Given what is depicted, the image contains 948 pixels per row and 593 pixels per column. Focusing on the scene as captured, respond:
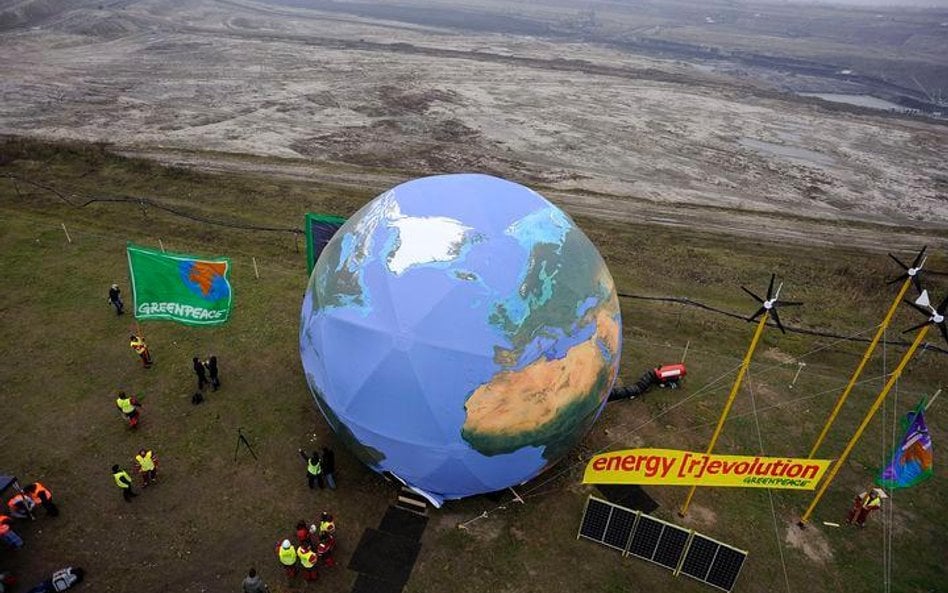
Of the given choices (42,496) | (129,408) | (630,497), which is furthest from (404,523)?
(42,496)

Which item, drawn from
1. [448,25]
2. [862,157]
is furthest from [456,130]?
[448,25]

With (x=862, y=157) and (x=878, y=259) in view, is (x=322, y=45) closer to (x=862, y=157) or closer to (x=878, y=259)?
(x=862, y=157)

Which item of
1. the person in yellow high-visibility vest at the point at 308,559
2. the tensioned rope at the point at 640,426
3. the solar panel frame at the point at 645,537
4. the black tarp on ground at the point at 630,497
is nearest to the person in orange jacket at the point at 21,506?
the person in yellow high-visibility vest at the point at 308,559

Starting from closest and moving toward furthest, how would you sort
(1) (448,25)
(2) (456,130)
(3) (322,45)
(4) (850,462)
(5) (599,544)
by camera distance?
(5) (599,544), (4) (850,462), (2) (456,130), (3) (322,45), (1) (448,25)

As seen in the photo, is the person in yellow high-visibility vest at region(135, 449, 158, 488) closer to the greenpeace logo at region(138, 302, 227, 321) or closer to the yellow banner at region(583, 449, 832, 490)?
the greenpeace logo at region(138, 302, 227, 321)

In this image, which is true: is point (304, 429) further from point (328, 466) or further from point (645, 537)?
point (645, 537)

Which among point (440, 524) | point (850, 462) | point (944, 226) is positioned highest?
point (944, 226)

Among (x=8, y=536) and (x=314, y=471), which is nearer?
(x=8, y=536)
